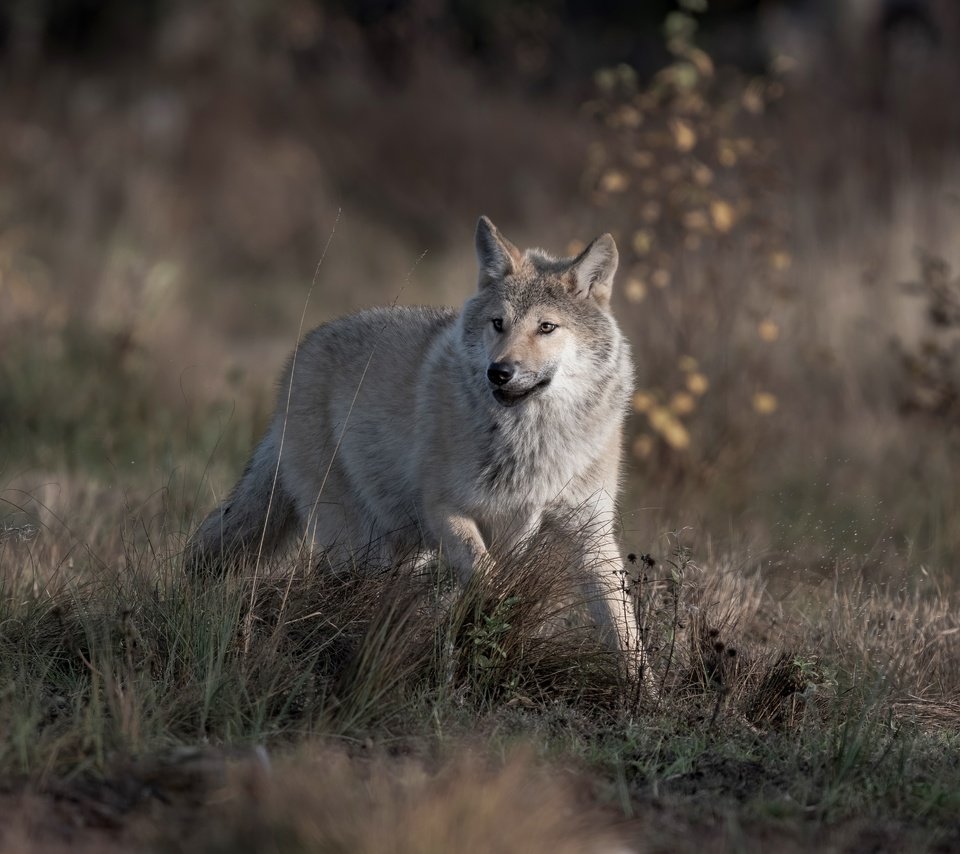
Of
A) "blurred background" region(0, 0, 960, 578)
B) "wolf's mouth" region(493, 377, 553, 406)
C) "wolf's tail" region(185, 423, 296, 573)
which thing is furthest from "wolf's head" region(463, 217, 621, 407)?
"wolf's tail" region(185, 423, 296, 573)

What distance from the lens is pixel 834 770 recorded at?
4.29 metres

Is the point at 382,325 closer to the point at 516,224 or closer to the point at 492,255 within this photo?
the point at 492,255

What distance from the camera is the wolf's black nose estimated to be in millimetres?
5277

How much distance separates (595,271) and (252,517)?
1.83 meters

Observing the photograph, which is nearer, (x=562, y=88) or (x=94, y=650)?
(x=94, y=650)

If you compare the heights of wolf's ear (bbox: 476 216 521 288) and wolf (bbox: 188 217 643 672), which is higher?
wolf's ear (bbox: 476 216 521 288)

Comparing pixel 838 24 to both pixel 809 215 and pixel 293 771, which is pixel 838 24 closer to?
pixel 809 215

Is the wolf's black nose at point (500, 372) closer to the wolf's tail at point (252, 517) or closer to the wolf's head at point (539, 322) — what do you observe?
the wolf's head at point (539, 322)

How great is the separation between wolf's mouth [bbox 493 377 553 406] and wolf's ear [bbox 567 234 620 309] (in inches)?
21.6

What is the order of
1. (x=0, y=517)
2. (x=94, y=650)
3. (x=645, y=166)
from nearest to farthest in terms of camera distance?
1. (x=94, y=650)
2. (x=0, y=517)
3. (x=645, y=166)

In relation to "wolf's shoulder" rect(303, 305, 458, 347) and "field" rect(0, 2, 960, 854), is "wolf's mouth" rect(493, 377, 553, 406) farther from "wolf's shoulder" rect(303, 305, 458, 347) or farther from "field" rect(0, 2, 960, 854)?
"wolf's shoulder" rect(303, 305, 458, 347)

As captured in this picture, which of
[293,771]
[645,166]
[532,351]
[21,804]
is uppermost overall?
[645,166]

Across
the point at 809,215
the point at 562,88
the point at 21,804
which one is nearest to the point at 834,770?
the point at 21,804

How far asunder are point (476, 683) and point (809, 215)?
7.88 metres
